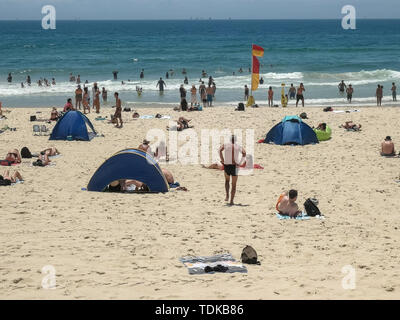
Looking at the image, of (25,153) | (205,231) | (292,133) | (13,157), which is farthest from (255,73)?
(205,231)

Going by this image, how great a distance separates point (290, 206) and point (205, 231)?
1852 millimetres

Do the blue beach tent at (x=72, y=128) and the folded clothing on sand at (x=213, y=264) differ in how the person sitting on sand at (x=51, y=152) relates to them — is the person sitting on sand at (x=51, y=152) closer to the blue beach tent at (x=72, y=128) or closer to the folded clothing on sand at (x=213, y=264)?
the blue beach tent at (x=72, y=128)

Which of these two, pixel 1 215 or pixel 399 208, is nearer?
pixel 1 215

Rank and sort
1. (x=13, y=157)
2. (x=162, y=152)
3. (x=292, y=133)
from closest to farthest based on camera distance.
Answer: (x=13, y=157), (x=162, y=152), (x=292, y=133)

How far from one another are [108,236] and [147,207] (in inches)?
75.0

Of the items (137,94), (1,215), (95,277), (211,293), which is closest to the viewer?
(211,293)

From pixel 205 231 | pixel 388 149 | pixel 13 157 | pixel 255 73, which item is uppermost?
pixel 255 73

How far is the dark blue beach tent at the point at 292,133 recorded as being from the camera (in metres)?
16.8

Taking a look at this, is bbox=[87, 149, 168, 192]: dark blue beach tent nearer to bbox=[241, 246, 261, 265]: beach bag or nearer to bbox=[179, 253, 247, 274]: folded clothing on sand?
bbox=[179, 253, 247, 274]: folded clothing on sand

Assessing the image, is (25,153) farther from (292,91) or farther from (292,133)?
(292,91)

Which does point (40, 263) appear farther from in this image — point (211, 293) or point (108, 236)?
point (211, 293)

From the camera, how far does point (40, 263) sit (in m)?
7.20

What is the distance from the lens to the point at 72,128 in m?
17.6
